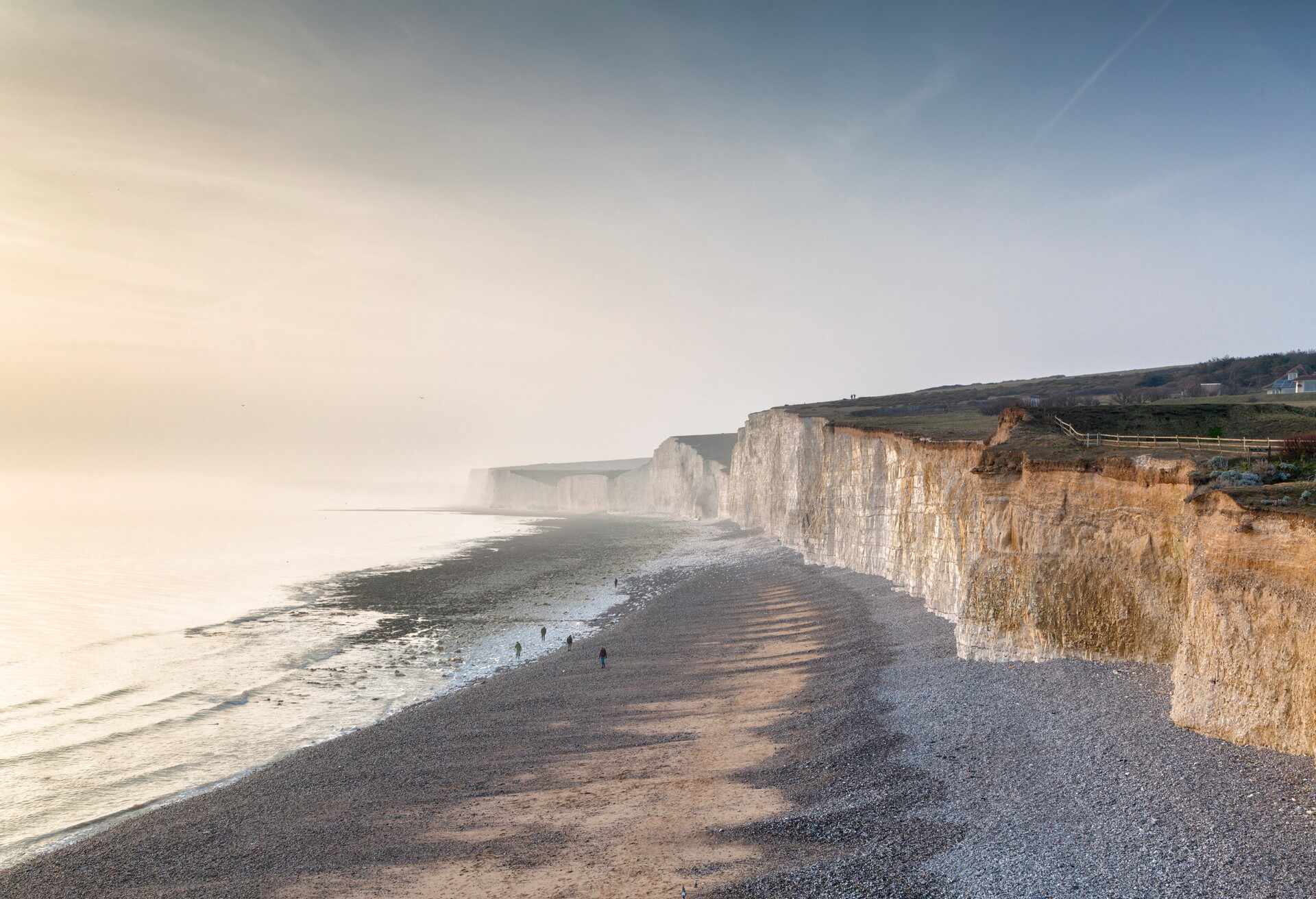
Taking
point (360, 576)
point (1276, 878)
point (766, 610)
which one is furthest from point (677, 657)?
point (360, 576)

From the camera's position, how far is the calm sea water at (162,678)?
2300 cm

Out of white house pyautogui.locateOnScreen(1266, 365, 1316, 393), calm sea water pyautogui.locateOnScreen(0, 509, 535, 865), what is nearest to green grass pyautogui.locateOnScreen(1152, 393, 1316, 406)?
white house pyautogui.locateOnScreen(1266, 365, 1316, 393)

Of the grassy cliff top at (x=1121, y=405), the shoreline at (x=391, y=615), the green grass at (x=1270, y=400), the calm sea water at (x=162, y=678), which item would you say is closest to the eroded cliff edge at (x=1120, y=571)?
the grassy cliff top at (x=1121, y=405)

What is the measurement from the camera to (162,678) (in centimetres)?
3428

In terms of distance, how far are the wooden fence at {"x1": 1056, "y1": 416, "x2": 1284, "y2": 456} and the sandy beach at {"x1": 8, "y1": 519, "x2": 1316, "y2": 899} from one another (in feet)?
24.1

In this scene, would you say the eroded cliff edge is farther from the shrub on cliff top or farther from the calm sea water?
the calm sea water

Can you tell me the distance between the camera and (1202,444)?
2359 centimetres

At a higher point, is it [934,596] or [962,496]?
[962,496]

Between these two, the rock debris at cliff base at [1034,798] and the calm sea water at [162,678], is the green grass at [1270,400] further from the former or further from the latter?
the calm sea water at [162,678]

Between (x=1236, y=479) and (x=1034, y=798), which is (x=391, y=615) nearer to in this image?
(x=1034, y=798)

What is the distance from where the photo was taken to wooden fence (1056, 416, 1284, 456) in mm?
21250

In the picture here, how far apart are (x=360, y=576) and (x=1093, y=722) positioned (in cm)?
6160

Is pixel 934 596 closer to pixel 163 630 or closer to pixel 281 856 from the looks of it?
pixel 281 856

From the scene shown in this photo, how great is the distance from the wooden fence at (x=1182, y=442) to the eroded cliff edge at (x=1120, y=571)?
7.66 ft
